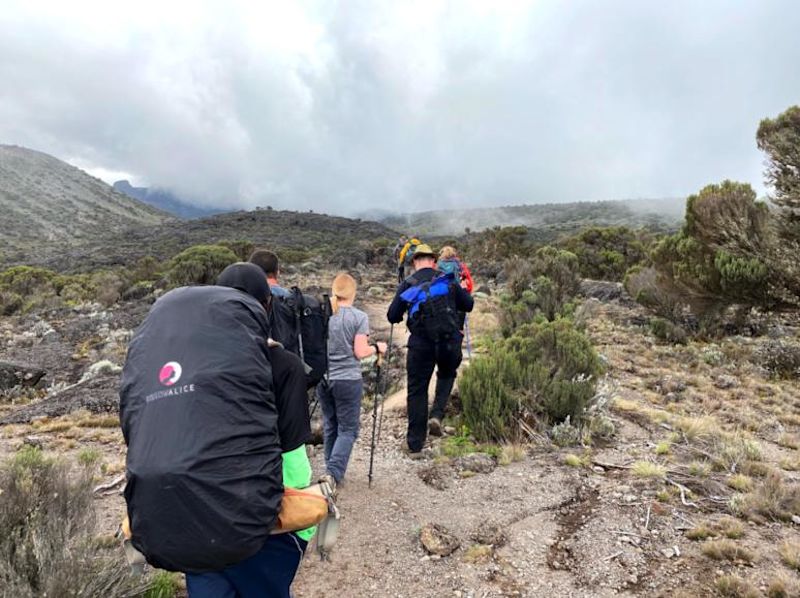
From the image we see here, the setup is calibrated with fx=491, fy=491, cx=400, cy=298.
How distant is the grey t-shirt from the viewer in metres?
4.03

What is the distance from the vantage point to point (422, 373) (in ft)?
15.6

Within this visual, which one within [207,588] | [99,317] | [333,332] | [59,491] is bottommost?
[99,317]

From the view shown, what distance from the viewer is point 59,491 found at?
3035 mm

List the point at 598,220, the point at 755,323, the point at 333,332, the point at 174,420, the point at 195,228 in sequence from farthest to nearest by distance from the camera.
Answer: the point at 598,220
the point at 195,228
the point at 755,323
the point at 333,332
the point at 174,420

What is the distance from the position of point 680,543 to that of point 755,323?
1127cm

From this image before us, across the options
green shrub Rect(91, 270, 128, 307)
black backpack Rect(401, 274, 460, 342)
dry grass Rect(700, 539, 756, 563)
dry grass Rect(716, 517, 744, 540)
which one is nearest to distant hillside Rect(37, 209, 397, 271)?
green shrub Rect(91, 270, 128, 307)

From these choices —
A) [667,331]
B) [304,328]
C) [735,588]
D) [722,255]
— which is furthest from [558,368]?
[722,255]

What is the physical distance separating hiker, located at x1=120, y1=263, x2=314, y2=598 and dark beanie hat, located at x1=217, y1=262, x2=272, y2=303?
0.12 meters

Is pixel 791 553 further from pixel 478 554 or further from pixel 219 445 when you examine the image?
pixel 219 445

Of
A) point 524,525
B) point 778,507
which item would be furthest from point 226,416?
point 778,507

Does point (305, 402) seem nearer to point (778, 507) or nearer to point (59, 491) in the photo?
point (59, 491)

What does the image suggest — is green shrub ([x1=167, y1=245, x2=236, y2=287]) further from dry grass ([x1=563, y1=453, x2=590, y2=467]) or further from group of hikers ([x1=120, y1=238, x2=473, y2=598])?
group of hikers ([x1=120, y1=238, x2=473, y2=598])

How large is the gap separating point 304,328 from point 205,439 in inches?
79.1

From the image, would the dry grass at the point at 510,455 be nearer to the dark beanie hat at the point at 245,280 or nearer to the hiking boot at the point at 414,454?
the hiking boot at the point at 414,454
